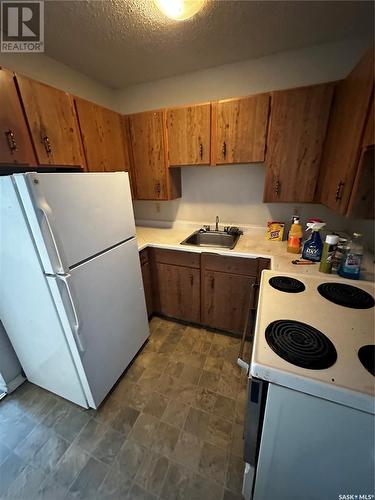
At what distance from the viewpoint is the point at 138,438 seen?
1.25m

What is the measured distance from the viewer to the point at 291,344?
77 centimetres

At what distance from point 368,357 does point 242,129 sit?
1.66m

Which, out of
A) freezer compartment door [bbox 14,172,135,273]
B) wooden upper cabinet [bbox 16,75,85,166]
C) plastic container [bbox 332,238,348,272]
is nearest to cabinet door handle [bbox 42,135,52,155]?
wooden upper cabinet [bbox 16,75,85,166]

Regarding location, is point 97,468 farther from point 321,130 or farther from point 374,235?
point 321,130

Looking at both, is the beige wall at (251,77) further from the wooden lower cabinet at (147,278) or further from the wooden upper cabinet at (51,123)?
the wooden lower cabinet at (147,278)

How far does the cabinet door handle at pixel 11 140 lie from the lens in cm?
120

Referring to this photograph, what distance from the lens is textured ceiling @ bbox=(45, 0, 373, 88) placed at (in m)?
1.21

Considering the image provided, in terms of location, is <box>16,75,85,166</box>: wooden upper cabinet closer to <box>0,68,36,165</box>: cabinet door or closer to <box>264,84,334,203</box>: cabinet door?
<box>0,68,36,165</box>: cabinet door

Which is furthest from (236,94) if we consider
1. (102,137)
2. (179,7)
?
(102,137)

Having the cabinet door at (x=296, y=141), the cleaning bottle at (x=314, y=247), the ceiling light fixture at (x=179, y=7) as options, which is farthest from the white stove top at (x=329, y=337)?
the ceiling light fixture at (x=179, y=7)

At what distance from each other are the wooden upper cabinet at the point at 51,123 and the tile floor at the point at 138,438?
174 centimetres

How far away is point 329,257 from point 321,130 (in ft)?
3.09

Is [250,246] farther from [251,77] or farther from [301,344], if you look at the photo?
[251,77]

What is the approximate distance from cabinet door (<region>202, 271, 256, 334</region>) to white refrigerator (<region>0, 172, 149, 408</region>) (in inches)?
27.1
